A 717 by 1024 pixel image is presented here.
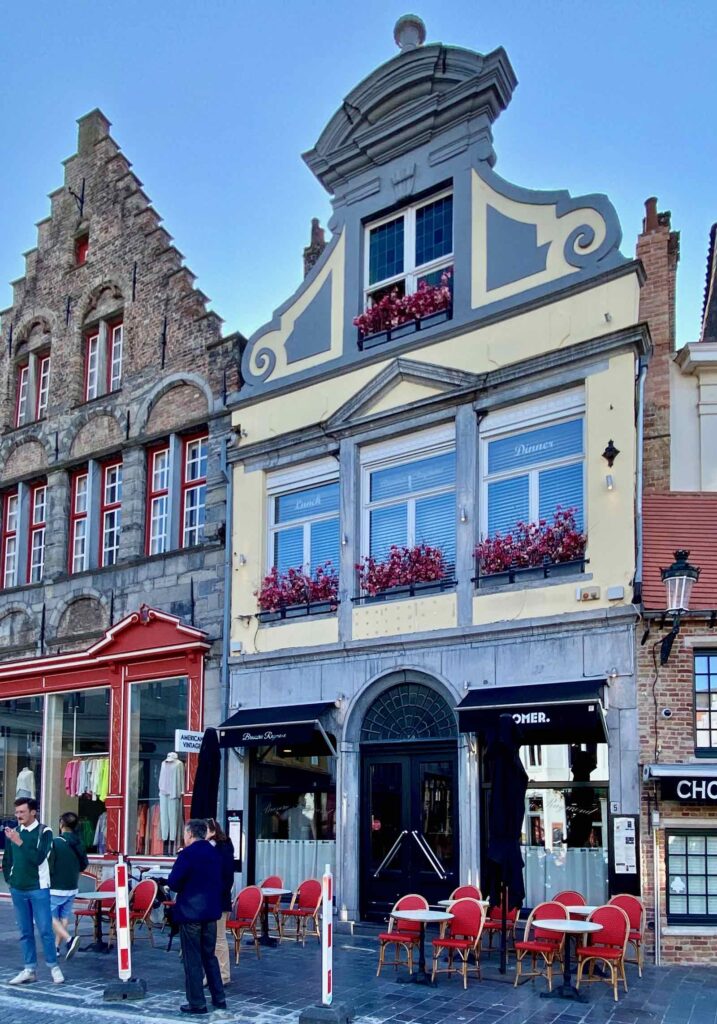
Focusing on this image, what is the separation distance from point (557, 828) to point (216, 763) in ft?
14.1

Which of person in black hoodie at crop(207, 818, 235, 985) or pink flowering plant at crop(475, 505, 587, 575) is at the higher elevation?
pink flowering plant at crop(475, 505, 587, 575)

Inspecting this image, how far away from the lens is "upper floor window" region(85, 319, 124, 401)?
1998 centimetres

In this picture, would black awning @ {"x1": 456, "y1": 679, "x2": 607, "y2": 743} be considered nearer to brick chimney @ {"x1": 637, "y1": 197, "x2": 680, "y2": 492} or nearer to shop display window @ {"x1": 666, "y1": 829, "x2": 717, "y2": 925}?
shop display window @ {"x1": 666, "y1": 829, "x2": 717, "y2": 925}

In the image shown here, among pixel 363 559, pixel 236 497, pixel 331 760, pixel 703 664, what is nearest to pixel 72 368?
pixel 236 497

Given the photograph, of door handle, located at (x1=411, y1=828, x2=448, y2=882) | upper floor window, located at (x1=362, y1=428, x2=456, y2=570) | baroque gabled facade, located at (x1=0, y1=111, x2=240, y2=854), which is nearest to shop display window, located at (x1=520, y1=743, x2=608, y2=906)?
door handle, located at (x1=411, y1=828, x2=448, y2=882)

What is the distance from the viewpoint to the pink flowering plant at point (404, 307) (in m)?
15.0

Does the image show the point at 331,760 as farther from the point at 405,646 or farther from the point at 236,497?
the point at 236,497

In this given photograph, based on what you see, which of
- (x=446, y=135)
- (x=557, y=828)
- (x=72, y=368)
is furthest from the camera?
(x=72, y=368)

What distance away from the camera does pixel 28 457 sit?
21125 millimetres

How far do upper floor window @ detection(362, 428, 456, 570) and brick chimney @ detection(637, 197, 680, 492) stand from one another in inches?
99.0

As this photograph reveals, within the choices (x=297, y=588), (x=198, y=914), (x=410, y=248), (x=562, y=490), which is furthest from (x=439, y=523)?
(x=198, y=914)

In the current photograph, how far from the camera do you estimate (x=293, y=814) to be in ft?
50.4

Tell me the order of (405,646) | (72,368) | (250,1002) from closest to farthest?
(250,1002) → (405,646) → (72,368)

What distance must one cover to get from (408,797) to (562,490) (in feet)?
13.8
